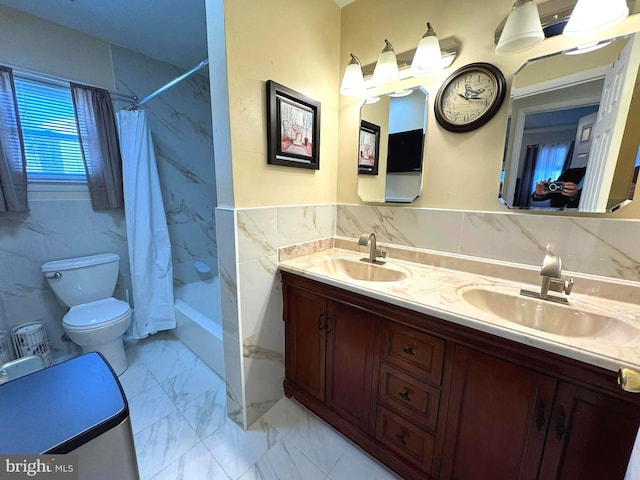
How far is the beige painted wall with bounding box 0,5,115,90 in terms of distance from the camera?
1.52m

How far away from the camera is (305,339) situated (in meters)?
1.41

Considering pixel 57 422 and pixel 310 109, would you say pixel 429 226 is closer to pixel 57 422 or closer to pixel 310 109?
pixel 310 109

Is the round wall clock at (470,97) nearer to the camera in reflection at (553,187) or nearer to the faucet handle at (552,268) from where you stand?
the camera in reflection at (553,187)

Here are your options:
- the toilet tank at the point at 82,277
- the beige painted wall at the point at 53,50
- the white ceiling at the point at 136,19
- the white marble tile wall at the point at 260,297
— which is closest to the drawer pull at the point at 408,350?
the white marble tile wall at the point at 260,297

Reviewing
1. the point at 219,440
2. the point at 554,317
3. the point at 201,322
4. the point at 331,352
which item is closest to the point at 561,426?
the point at 554,317

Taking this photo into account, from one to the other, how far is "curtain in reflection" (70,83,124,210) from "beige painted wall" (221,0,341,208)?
1411 mm

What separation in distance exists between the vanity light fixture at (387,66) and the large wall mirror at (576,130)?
537mm

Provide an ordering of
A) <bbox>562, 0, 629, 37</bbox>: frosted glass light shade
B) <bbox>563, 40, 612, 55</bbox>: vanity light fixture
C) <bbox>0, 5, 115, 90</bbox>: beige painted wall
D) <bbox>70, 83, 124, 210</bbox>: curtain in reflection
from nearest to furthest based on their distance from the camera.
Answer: <bbox>562, 0, 629, 37</bbox>: frosted glass light shade, <bbox>563, 40, 612, 55</bbox>: vanity light fixture, <bbox>0, 5, 115, 90</bbox>: beige painted wall, <bbox>70, 83, 124, 210</bbox>: curtain in reflection

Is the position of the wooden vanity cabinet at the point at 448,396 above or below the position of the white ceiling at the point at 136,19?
below

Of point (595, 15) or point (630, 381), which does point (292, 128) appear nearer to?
point (595, 15)

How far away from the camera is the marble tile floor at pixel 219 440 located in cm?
116

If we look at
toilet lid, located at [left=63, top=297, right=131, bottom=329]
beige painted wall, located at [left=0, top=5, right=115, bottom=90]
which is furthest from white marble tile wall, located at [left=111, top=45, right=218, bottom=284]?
toilet lid, located at [left=63, top=297, right=131, bottom=329]

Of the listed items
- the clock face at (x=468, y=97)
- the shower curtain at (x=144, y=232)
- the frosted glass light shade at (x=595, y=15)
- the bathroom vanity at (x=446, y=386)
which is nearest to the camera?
the bathroom vanity at (x=446, y=386)

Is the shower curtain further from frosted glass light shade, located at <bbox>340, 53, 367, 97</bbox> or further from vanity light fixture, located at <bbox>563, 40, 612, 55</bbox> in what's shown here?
vanity light fixture, located at <bbox>563, 40, 612, 55</bbox>
